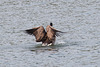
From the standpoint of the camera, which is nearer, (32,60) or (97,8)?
(32,60)

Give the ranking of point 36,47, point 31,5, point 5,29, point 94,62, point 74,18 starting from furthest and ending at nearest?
point 31,5
point 74,18
point 5,29
point 36,47
point 94,62

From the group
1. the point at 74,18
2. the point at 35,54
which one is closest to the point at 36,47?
the point at 35,54

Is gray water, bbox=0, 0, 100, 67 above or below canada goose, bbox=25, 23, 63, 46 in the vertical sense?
below

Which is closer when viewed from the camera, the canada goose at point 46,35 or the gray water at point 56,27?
the gray water at point 56,27

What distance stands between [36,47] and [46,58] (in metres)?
2.58

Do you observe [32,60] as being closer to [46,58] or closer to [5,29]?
[46,58]

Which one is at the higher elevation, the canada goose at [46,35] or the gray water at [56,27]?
the canada goose at [46,35]

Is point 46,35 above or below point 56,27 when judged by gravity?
above

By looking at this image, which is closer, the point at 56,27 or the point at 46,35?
the point at 46,35

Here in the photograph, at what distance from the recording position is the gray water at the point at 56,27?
14500mm

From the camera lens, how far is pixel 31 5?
88.8 ft

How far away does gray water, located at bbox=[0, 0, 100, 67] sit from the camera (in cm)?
1450

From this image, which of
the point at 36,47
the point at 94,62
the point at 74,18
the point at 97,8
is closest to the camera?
the point at 94,62

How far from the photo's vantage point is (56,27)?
21.4 meters
